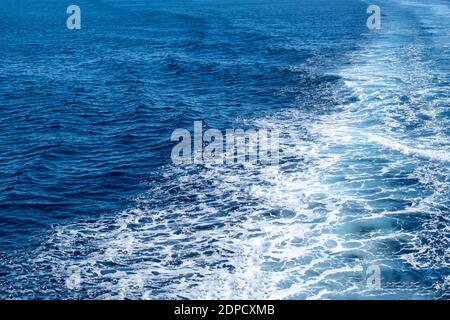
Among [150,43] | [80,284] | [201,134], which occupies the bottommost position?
[80,284]

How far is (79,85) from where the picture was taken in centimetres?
6056

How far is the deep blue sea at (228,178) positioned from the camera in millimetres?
25250

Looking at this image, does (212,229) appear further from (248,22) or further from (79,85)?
(248,22)

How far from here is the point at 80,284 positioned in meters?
24.7

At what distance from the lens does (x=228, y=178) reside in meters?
35.7

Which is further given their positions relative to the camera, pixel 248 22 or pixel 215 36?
pixel 248 22

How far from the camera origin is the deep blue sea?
25250 millimetres

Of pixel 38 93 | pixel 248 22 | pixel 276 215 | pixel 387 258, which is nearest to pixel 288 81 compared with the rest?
pixel 38 93

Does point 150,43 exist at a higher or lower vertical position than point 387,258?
higher

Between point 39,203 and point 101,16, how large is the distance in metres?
101

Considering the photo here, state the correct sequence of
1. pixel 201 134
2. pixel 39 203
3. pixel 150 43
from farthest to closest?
pixel 150 43
pixel 201 134
pixel 39 203
